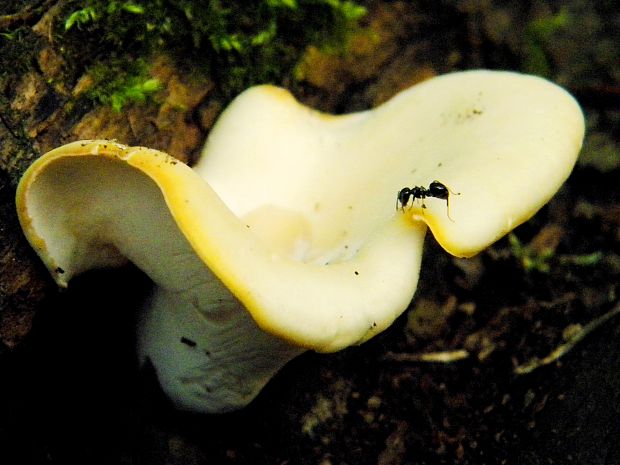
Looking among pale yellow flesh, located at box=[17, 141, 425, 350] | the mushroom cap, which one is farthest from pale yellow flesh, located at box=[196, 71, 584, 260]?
pale yellow flesh, located at box=[17, 141, 425, 350]

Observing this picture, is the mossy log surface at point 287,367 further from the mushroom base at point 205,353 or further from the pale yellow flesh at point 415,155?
the pale yellow flesh at point 415,155

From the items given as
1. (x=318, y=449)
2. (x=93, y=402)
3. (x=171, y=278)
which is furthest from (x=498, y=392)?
(x=93, y=402)

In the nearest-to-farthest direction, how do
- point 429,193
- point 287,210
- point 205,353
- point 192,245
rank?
1. point 192,245
2. point 429,193
3. point 205,353
4. point 287,210

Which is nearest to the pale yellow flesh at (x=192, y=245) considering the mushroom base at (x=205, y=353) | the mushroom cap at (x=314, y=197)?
→ the mushroom cap at (x=314, y=197)

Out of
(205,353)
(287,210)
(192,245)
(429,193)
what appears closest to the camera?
(192,245)

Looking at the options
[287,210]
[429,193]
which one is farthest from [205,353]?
[429,193]

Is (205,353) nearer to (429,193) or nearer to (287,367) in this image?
(287,367)
